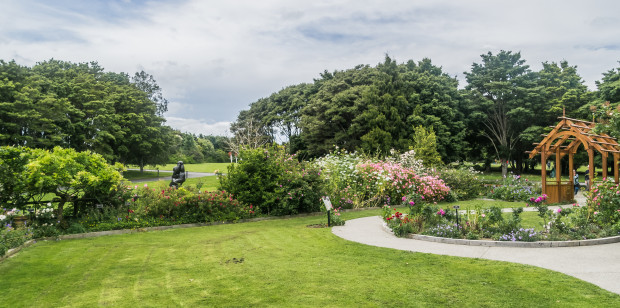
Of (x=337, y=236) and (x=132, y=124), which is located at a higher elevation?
(x=132, y=124)

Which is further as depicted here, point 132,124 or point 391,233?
point 132,124

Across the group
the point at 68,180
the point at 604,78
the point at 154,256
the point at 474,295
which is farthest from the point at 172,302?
the point at 604,78

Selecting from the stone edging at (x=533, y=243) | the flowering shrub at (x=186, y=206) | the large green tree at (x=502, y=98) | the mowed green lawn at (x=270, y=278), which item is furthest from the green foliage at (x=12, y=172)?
→ the large green tree at (x=502, y=98)

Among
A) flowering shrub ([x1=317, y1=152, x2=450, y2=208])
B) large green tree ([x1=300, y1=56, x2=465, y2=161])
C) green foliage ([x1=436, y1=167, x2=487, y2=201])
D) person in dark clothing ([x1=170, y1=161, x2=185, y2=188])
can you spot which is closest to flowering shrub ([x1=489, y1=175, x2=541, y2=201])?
green foliage ([x1=436, y1=167, x2=487, y2=201])

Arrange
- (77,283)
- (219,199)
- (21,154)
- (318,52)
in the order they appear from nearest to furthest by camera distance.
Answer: (77,283)
(21,154)
(219,199)
(318,52)

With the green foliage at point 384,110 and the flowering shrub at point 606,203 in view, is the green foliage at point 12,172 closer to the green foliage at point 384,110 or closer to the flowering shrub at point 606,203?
the flowering shrub at point 606,203

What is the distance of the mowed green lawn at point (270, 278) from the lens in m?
4.38

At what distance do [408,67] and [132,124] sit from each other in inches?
1069

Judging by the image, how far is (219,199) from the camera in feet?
36.4

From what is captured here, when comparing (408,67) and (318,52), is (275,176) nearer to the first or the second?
(318,52)

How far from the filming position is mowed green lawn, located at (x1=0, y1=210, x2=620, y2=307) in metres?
4.38

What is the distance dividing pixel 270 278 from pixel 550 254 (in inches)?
190

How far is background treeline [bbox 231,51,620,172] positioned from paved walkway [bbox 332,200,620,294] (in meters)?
21.5

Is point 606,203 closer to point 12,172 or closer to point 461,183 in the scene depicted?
point 461,183
